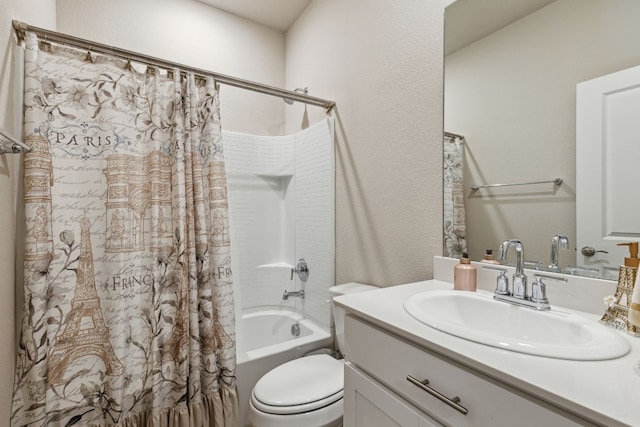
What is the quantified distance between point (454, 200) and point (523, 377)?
0.85m

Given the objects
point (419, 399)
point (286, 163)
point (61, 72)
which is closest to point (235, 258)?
point (286, 163)

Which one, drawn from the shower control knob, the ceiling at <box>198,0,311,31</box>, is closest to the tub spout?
the shower control knob

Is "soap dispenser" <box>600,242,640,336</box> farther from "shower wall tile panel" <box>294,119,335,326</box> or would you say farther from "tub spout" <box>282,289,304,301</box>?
"tub spout" <box>282,289,304,301</box>

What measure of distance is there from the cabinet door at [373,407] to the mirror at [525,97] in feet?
2.15

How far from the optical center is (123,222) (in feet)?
4.30

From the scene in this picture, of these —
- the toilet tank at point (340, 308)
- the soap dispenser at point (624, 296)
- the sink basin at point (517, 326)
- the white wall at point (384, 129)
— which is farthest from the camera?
the toilet tank at point (340, 308)

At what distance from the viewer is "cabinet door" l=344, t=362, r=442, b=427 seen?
0.74 meters

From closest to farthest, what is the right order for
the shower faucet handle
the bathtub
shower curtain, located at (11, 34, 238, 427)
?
shower curtain, located at (11, 34, 238, 427) < the bathtub < the shower faucet handle

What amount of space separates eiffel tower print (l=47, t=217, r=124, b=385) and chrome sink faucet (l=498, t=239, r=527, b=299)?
158 cm

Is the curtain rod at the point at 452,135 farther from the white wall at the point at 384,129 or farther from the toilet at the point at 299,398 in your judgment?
the toilet at the point at 299,398

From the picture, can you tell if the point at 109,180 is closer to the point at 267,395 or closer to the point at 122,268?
the point at 122,268

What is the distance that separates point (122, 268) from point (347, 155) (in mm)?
1354

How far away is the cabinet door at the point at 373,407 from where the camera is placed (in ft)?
2.42

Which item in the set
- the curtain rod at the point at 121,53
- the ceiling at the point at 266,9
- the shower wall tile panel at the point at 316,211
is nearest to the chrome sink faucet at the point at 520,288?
the shower wall tile panel at the point at 316,211
